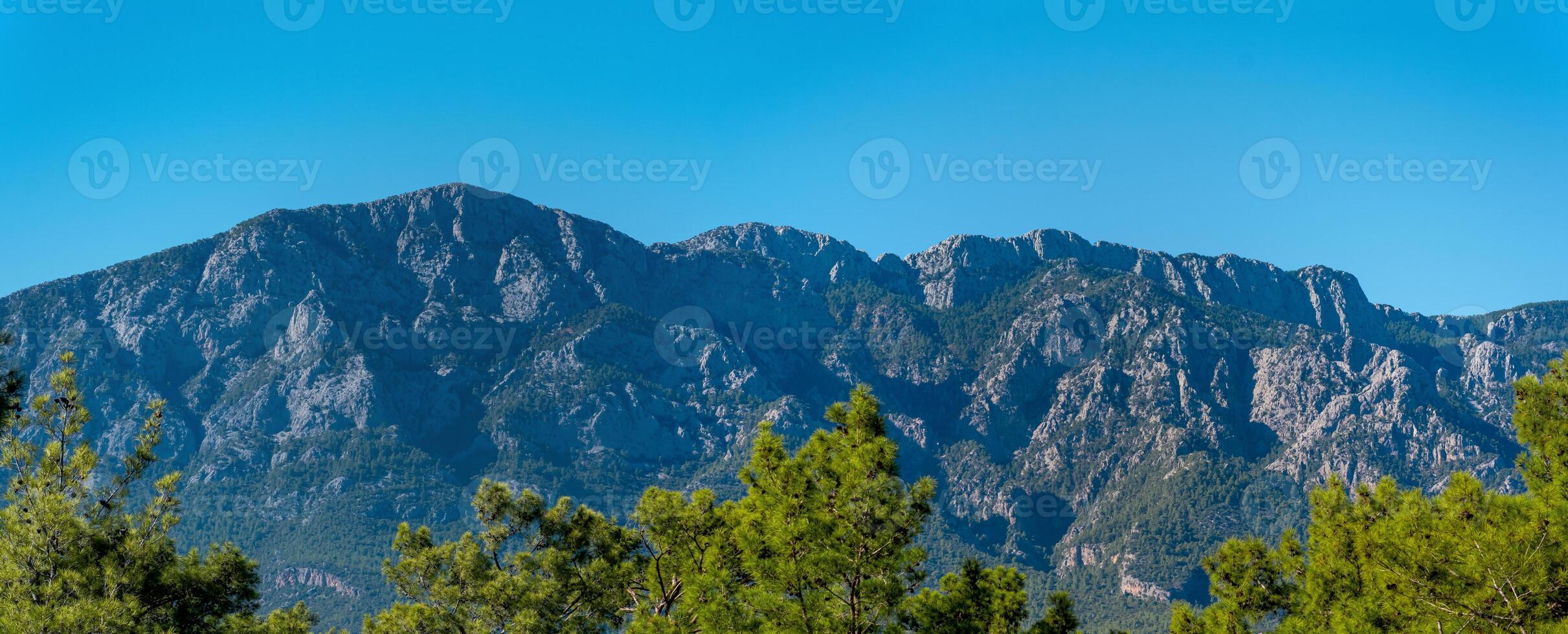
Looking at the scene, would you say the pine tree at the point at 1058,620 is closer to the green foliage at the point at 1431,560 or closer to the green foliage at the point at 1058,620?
the green foliage at the point at 1058,620

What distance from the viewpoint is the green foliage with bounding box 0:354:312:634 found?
84.0 feet

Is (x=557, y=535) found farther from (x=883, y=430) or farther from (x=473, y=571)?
(x=883, y=430)

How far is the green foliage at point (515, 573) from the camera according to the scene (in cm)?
4044

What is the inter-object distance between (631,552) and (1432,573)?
3185 centimetres

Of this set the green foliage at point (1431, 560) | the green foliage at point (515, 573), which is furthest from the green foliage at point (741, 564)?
the green foliage at point (1431, 560)

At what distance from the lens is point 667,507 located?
36719 mm

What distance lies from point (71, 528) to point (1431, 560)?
1506 inches

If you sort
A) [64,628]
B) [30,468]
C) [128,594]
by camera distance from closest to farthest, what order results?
[64,628], [30,468], [128,594]

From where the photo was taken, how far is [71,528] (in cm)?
2686

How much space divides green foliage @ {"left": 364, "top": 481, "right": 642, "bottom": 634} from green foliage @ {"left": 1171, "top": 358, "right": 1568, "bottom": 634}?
28206 millimetres

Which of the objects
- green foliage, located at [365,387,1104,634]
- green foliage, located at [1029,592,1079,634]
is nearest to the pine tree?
green foliage, located at [1029,592,1079,634]

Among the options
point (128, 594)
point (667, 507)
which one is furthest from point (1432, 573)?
point (128, 594)

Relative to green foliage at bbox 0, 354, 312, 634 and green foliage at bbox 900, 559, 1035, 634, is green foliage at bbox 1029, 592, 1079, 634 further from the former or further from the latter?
green foliage at bbox 0, 354, 312, 634

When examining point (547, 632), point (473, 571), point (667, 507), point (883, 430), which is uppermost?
point (883, 430)
